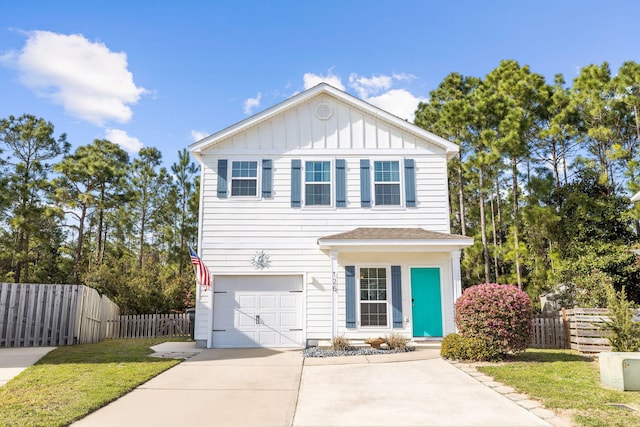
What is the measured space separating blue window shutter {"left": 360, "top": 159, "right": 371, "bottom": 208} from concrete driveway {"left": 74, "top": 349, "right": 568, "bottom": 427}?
5.17 meters

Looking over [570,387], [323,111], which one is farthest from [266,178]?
[570,387]

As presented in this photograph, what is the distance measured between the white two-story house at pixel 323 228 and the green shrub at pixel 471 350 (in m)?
2.44

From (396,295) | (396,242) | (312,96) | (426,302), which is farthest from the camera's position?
(312,96)

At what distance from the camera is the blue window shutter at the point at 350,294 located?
12.8 m

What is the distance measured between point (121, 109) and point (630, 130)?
74.0 feet

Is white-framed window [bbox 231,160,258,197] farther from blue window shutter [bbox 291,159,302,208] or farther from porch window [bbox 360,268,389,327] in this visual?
porch window [bbox 360,268,389,327]

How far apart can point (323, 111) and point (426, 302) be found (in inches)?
261

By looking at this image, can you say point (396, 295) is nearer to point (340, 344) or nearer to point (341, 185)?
point (340, 344)

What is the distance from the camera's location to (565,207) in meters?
18.4

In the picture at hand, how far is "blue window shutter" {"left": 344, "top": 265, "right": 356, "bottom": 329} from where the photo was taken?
1276 cm

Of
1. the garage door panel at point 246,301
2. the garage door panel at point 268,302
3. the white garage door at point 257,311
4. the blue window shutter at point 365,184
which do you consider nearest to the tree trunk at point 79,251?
the white garage door at point 257,311

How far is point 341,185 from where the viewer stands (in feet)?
45.2

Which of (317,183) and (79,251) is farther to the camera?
(79,251)

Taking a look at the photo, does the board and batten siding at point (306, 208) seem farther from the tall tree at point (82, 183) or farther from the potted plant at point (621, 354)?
the tall tree at point (82, 183)
